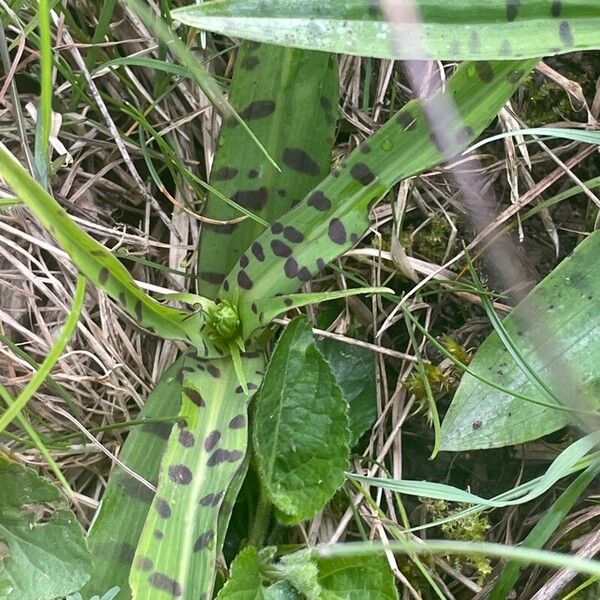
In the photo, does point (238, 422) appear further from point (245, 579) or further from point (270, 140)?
point (270, 140)

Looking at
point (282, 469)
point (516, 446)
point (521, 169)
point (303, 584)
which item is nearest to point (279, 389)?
point (282, 469)

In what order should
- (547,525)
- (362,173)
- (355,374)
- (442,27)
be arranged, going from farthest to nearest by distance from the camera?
(355,374) → (547,525) → (362,173) → (442,27)

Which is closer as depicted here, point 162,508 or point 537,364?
point 162,508

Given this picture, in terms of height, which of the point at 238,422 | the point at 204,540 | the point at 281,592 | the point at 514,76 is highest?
the point at 514,76

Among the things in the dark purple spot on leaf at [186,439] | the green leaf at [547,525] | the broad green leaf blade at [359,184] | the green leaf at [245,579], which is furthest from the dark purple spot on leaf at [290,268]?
the green leaf at [547,525]

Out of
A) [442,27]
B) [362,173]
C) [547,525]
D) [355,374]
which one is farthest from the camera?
[355,374]

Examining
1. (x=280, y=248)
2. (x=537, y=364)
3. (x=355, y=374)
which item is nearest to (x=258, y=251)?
(x=280, y=248)

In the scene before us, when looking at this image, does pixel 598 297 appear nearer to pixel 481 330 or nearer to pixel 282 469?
pixel 481 330
